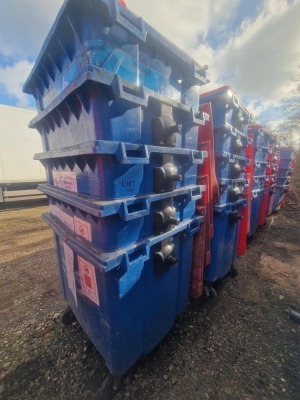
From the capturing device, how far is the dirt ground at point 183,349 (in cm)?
144

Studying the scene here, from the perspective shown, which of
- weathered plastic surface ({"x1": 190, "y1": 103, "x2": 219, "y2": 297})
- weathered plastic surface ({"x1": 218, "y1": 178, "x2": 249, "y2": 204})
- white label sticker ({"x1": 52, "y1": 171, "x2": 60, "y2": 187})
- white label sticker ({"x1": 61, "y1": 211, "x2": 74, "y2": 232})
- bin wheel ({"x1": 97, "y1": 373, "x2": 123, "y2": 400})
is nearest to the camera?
bin wheel ({"x1": 97, "y1": 373, "x2": 123, "y2": 400})

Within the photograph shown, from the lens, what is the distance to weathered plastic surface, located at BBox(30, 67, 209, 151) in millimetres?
958

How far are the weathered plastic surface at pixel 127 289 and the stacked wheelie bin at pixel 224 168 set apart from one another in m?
0.59

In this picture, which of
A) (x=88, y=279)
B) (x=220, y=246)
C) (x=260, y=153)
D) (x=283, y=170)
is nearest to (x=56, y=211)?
(x=88, y=279)

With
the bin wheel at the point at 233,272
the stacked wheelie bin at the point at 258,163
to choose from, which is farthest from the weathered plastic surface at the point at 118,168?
the stacked wheelie bin at the point at 258,163

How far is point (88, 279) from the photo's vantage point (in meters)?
1.34

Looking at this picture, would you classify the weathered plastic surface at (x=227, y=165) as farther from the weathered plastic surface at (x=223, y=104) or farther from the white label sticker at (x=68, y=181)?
the white label sticker at (x=68, y=181)

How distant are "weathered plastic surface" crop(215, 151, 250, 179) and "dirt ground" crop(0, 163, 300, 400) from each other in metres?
1.65

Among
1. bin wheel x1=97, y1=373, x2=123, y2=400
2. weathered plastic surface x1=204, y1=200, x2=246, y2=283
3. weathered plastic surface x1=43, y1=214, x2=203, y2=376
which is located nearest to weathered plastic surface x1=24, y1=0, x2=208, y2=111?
weathered plastic surface x1=43, y1=214, x2=203, y2=376

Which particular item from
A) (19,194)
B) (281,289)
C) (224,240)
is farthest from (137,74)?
(19,194)

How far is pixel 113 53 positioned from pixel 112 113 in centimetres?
32

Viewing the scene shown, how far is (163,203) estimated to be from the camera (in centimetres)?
141

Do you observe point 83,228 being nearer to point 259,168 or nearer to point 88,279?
point 88,279

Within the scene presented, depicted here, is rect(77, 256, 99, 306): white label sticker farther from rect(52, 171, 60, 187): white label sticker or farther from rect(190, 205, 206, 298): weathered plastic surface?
rect(190, 205, 206, 298): weathered plastic surface
